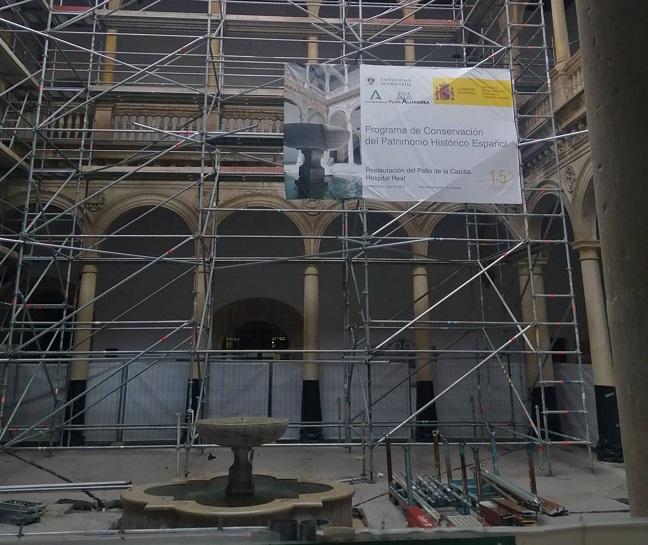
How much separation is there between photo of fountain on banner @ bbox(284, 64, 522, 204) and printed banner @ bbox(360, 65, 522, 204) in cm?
2

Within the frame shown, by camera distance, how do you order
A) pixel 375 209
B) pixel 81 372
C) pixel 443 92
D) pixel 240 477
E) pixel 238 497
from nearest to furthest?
pixel 238 497 → pixel 240 477 → pixel 443 92 → pixel 81 372 → pixel 375 209

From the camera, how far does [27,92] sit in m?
11.6

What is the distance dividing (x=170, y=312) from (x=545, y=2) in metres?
12.1

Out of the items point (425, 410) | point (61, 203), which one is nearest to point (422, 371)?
point (425, 410)

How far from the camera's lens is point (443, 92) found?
9562mm

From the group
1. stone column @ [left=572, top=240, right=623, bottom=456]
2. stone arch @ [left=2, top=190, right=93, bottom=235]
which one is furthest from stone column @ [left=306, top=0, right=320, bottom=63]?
stone column @ [left=572, top=240, right=623, bottom=456]

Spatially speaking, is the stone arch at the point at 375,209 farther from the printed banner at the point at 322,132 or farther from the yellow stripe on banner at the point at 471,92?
the yellow stripe on banner at the point at 471,92

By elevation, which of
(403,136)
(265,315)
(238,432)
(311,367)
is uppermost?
(403,136)

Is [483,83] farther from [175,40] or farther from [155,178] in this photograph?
[175,40]

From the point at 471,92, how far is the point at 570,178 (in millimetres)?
2527

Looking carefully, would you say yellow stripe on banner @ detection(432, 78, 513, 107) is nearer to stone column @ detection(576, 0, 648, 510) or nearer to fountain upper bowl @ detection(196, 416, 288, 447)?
fountain upper bowl @ detection(196, 416, 288, 447)

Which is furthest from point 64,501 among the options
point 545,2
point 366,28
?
point 545,2

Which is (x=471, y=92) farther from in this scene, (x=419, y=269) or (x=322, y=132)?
(x=419, y=269)

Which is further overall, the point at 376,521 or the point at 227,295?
the point at 227,295
